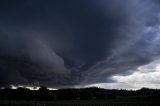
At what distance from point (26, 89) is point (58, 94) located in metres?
26.1

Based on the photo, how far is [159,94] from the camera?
135375mm

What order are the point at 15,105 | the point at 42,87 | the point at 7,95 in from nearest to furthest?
1. the point at 15,105
2. the point at 42,87
3. the point at 7,95

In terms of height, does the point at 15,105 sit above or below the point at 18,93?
below

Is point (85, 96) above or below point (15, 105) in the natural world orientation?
above

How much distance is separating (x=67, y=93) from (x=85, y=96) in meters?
15.8

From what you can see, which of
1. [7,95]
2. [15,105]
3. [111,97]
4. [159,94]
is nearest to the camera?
[15,105]

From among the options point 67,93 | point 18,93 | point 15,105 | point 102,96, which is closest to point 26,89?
point 18,93

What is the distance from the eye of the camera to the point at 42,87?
14862 centimetres

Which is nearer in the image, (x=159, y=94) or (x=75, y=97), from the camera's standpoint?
(x=159, y=94)

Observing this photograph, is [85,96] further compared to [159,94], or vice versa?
[85,96]

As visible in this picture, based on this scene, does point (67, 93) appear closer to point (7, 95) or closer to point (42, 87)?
point (42, 87)

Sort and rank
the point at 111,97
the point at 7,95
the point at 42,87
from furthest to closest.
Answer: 1. the point at 7,95
2. the point at 111,97
3. the point at 42,87

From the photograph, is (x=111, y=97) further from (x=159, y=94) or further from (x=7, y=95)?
(x=7, y=95)

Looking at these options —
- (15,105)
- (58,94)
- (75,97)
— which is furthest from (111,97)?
(15,105)
